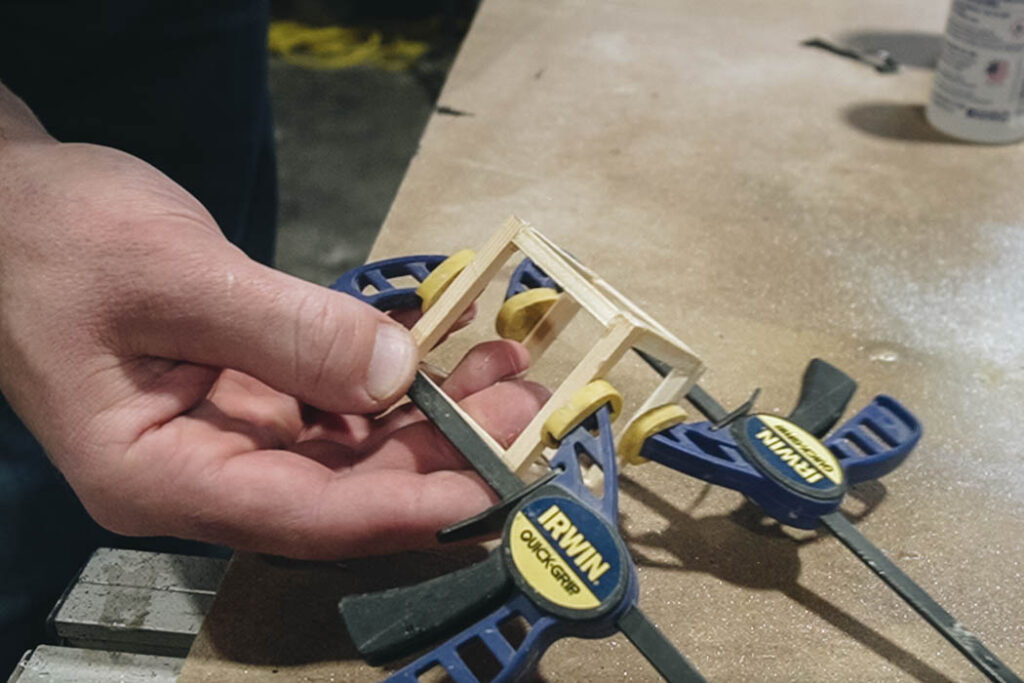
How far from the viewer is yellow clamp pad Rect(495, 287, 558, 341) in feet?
2.35

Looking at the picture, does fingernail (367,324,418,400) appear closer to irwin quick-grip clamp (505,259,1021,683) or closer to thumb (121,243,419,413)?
thumb (121,243,419,413)

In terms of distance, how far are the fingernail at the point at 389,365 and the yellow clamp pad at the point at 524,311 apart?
11cm

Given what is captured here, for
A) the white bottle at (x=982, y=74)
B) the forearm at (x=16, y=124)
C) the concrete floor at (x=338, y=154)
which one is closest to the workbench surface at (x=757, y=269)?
the white bottle at (x=982, y=74)

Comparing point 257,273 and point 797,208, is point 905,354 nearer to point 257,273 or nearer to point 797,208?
point 797,208

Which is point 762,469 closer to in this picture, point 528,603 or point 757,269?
point 528,603

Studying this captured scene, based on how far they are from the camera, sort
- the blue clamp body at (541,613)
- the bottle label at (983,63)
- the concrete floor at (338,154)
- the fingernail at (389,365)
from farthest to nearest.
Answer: the concrete floor at (338,154) < the bottle label at (983,63) < the fingernail at (389,365) < the blue clamp body at (541,613)

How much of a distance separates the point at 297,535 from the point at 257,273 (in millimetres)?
158

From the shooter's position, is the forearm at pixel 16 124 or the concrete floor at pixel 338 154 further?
the concrete floor at pixel 338 154

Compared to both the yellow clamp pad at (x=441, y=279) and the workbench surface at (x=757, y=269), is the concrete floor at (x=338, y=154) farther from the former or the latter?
the yellow clamp pad at (x=441, y=279)

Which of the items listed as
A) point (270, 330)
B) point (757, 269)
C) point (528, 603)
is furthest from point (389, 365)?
point (757, 269)

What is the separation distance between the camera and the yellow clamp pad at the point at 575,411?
0.59 meters

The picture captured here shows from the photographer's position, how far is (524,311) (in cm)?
72

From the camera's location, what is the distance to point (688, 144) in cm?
118

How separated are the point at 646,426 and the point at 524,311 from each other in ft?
0.46
